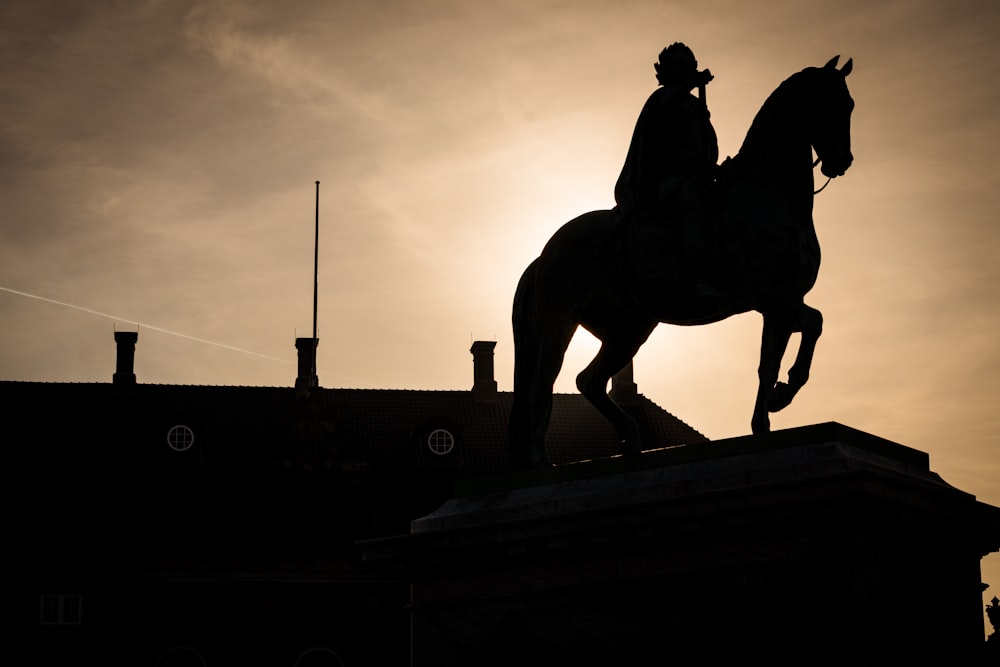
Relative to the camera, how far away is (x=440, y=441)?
52906 mm

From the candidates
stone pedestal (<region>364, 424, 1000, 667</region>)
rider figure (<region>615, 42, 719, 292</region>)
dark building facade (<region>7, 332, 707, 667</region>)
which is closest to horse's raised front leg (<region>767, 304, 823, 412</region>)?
stone pedestal (<region>364, 424, 1000, 667</region>)

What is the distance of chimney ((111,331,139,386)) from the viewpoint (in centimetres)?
5409

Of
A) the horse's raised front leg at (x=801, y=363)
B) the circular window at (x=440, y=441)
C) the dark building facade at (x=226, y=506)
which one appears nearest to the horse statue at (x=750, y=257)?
the horse's raised front leg at (x=801, y=363)

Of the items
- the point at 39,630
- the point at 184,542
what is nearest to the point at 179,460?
the point at 184,542

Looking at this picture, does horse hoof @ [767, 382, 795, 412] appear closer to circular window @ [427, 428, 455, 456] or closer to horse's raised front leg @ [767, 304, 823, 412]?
horse's raised front leg @ [767, 304, 823, 412]

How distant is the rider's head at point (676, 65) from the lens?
1207 cm

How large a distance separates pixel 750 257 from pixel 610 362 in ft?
5.64

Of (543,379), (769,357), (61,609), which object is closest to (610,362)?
(543,379)

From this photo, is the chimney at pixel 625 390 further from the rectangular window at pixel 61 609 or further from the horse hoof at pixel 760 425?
the horse hoof at pixel 760 425

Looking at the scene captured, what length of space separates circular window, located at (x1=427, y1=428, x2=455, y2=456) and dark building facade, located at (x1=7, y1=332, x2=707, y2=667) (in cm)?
5

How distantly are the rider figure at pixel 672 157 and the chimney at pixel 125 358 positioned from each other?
44.1m

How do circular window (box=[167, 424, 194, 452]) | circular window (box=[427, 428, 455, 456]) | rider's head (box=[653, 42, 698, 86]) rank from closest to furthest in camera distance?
rider's head (box=[653, 42, 698, 86]) → circular window (box=[167, 424, 194, 452]) → circular window (box=[427, 428, 455, 456])

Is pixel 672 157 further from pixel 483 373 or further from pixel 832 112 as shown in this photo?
pixel 483 373

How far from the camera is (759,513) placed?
999 cm
